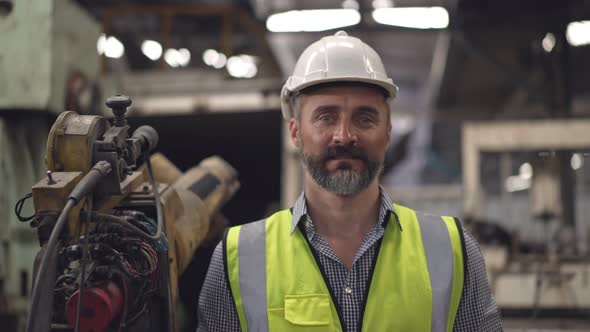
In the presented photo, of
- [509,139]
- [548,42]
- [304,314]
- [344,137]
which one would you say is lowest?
[304,314]

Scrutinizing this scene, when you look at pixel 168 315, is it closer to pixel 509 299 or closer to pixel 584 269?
pixel 509 299

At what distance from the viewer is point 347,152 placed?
5.43 ft

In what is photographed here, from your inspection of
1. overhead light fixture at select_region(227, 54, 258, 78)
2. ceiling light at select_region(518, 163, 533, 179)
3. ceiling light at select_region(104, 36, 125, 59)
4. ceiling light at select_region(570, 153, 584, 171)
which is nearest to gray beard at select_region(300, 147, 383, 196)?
ceiling light at select_region(518, 163, 533, 179)

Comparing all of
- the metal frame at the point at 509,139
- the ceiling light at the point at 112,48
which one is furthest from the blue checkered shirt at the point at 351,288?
the ceiling light at the point at 112,48

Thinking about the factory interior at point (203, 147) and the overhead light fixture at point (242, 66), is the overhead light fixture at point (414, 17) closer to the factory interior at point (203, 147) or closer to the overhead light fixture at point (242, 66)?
the factory interior at point (203, 147)

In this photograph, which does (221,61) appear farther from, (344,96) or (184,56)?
(344,96)

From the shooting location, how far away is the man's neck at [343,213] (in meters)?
1.73

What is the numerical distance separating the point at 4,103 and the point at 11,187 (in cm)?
32

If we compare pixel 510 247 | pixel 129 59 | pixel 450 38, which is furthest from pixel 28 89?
pixel 129 59

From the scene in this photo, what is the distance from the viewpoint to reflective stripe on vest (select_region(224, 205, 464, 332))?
1541 millimetres

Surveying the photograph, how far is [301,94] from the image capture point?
179 cm

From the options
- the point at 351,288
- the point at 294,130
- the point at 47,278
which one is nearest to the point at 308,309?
the point at 351,288

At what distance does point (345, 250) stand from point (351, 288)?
138mm

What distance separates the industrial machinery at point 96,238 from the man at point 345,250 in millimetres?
239
